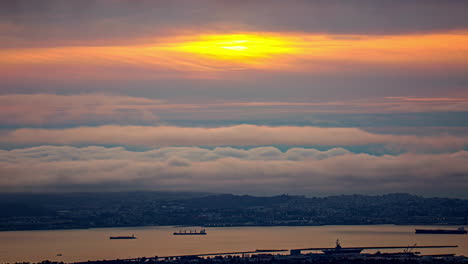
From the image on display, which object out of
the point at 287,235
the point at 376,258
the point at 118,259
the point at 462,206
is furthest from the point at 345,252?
the point at 462,206

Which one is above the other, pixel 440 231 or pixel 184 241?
pixel 440 231

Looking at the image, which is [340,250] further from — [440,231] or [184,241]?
[440,231]

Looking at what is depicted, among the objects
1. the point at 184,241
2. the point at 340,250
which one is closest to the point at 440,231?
the point at 184,241

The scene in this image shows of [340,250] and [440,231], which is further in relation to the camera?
[440,231]

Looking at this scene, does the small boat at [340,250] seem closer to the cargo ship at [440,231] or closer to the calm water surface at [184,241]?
the calm water surface at [184,241]

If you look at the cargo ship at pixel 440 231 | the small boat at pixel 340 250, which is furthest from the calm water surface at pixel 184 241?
the small boat at pixel 340 250

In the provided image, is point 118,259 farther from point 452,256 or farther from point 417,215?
point 417,215

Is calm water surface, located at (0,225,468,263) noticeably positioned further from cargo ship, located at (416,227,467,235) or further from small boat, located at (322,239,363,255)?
small boat, located at (322,239,363,255)

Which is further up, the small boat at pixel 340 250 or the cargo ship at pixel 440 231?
the cargo ship at pixel 440 231

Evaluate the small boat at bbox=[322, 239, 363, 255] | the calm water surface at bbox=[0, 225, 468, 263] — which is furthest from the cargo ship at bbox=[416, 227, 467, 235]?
the small boat at bbox=[322, 239, 363, 255]

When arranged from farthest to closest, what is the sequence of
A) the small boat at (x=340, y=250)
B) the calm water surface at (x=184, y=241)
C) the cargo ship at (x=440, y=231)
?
the cargo ship at (x=440, y=231) < the calm water surface at (x=184, y=241) < the small boat at (x=340, y=250)
